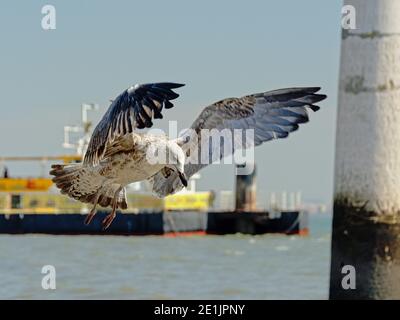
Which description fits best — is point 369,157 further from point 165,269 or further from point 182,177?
point 165,269

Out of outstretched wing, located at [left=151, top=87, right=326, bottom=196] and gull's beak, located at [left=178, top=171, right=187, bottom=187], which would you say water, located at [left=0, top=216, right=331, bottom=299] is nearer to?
outstretched wing, located at [left=151, top=87, right=326, bottom=196]

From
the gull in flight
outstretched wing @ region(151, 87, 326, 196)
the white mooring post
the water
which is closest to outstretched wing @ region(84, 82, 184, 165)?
the gull in flight

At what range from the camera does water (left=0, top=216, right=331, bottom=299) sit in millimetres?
23391

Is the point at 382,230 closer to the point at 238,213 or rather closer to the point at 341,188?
the point at 341,188

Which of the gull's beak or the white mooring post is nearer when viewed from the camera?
the gull's beak

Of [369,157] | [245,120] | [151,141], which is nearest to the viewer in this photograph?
[151,141]

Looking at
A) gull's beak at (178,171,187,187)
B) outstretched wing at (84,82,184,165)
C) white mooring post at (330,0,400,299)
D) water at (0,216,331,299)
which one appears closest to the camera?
outstretched wing at (84,82,184,165)

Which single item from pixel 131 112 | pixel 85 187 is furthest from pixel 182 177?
pixel 85 187

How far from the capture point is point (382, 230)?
13.5 meters

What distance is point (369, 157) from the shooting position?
43.8 feet

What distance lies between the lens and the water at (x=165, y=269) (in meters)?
23.4

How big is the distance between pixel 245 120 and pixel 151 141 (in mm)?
970

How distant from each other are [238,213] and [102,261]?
22667 mm

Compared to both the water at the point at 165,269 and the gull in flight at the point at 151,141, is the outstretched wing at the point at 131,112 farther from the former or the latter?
the water at the point at 165,269
